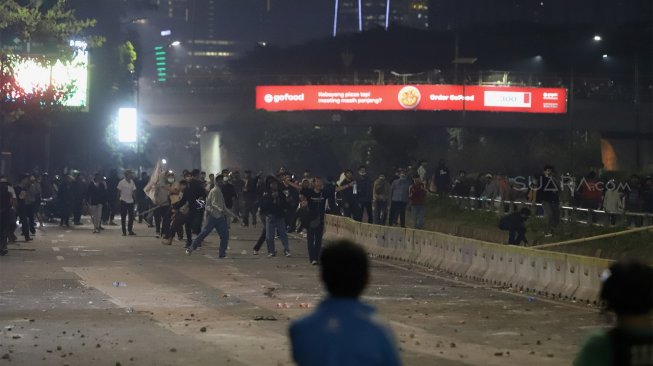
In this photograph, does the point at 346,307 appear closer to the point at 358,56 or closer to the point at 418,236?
the point at 418,236

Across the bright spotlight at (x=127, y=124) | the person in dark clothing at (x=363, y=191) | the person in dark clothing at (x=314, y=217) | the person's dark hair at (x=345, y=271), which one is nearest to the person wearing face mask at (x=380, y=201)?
the person in dark clothing at (x=363, y=191)

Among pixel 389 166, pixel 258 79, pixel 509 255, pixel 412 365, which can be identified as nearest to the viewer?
pixel 412 365

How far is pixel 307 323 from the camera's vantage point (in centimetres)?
477

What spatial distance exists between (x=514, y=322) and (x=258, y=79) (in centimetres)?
8559

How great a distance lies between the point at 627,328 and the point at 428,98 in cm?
8878

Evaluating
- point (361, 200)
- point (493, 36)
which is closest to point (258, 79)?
point (493, 36)

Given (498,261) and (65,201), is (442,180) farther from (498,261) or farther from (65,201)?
(498,261)

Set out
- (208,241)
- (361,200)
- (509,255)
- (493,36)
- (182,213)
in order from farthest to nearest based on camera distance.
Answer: (493,36) < (361,200) < (208,241) < (182,213) < (509,255)

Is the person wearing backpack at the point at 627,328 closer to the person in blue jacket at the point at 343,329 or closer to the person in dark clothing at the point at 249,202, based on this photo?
the person in blue jacket at the point at 343,329

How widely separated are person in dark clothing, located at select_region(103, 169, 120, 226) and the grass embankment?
30.7 feet

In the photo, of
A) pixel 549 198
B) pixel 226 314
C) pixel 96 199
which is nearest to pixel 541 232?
pixel 549 198

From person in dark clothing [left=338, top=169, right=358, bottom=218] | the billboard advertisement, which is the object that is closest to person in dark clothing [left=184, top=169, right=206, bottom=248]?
person in dark clothing [left=338, top=169, right=358, bottom=218]

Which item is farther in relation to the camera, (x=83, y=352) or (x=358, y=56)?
(x=358, y=56)

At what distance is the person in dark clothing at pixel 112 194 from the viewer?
129ft
